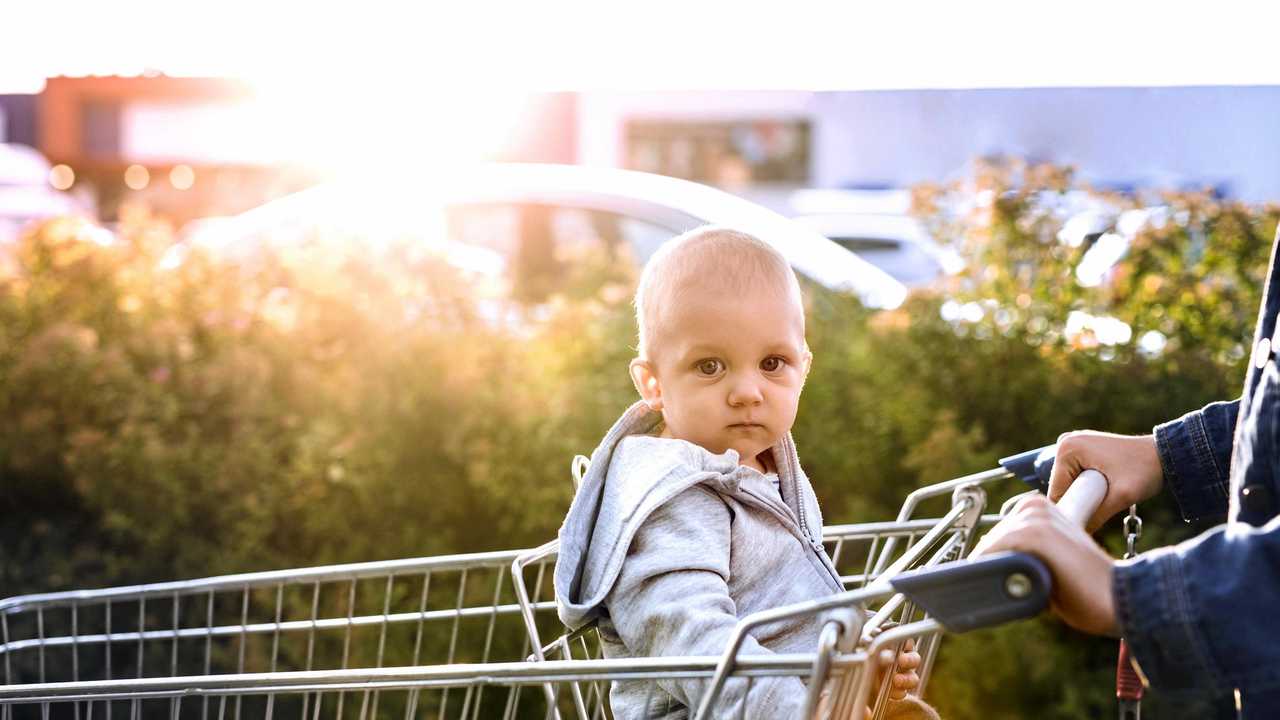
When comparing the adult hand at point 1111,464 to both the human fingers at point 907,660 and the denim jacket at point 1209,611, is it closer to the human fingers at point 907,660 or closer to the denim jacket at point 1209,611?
the human fingers at point 907,660

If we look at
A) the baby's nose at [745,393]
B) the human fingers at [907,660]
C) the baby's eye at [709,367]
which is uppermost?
the baby's eye at [709,367]

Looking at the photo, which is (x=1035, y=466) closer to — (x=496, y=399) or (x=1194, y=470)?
(x=1194, y=470)

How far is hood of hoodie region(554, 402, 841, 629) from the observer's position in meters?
2.10

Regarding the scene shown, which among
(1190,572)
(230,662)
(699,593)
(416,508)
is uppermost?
(1190,572)

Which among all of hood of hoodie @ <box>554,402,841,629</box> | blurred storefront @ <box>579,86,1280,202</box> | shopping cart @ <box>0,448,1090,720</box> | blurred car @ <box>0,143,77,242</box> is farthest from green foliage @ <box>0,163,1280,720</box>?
blurred car @ <box>0,143,77,242</box>

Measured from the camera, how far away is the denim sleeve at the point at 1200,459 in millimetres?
2262

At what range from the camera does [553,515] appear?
4414mm

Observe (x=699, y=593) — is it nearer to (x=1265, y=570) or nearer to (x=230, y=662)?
(x=1265, y=570)

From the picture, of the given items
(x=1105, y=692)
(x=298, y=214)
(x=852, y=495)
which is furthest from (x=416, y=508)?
(x=298, y=214)

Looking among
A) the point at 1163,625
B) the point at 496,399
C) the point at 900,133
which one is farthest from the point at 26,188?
the point at 1163,625

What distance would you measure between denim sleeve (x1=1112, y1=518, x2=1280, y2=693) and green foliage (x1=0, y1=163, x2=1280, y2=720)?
2.70 meters

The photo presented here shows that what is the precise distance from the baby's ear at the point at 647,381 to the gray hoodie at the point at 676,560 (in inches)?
1.9

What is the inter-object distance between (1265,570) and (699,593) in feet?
2.46

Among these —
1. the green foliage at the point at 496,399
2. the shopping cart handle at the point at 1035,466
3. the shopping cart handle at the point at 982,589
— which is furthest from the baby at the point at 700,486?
the green foliage at the point at 496,399
